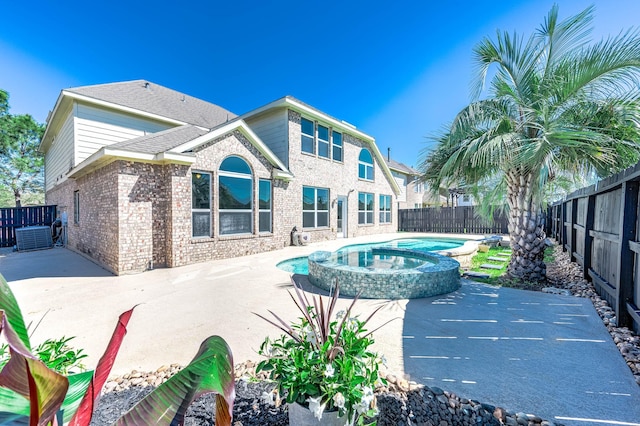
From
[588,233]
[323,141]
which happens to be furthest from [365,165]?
[588,233]

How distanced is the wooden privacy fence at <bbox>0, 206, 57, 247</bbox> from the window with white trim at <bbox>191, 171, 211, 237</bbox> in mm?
11732

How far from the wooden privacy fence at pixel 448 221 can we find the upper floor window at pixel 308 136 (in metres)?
10.1

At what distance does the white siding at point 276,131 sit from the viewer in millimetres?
12383

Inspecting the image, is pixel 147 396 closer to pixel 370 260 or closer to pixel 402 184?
pixel 370 260

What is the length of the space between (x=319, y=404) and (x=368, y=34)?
1322 cm

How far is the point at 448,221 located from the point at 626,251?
1794 centimetres

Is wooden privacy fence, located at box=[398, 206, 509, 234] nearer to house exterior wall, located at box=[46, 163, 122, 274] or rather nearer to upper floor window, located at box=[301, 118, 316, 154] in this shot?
upper floor window, located at box=[301, 118, 316, 154]

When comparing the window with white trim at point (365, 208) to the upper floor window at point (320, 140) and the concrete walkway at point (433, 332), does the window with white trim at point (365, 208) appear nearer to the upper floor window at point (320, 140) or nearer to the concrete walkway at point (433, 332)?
the upper floor window at point (320, 140)

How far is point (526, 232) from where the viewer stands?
6.24 metres

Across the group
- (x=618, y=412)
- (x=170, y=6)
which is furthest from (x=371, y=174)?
(x=618, y=412)

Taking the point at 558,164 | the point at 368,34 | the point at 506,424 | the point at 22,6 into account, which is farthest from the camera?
the point at 368,34

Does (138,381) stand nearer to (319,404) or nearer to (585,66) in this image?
(319,404)

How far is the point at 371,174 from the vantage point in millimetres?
17938

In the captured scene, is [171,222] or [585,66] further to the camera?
[171,222]
